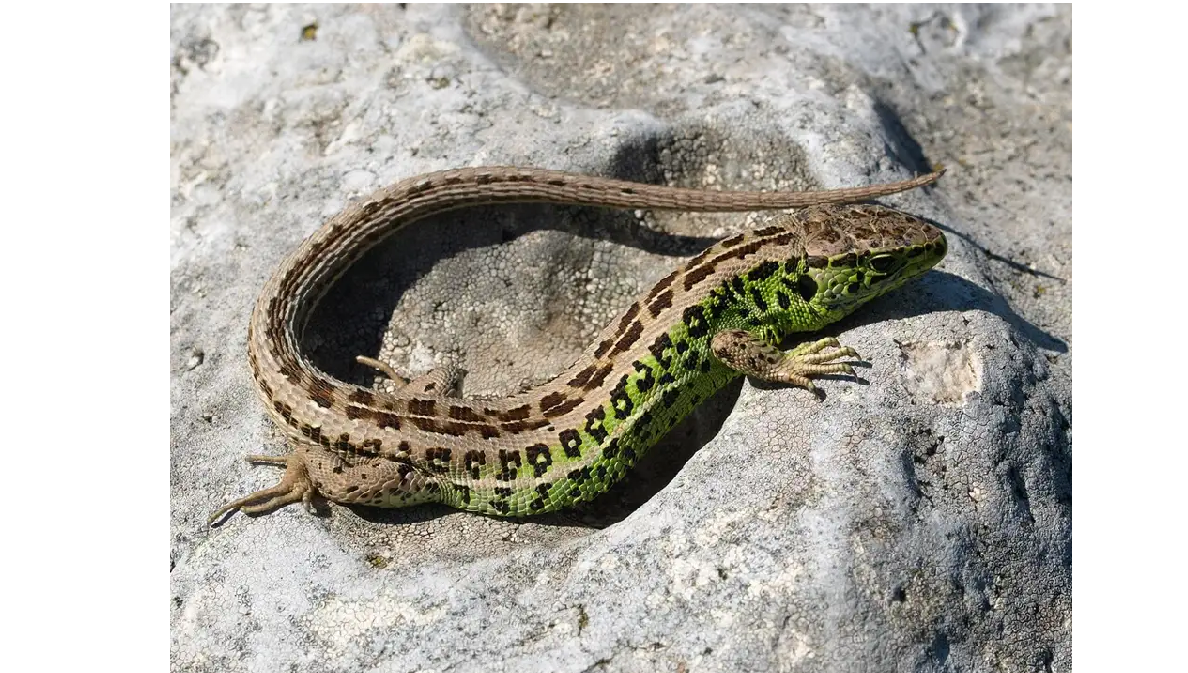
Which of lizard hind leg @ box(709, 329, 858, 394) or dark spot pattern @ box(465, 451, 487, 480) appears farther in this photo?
dark spot pattern @ box(465, 451, 487, 480)

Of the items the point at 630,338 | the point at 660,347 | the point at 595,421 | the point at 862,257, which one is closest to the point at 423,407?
the point at 595,421

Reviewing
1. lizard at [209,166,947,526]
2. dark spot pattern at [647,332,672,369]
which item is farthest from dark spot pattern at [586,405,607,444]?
dark spot pattern at [647,332,672,369]

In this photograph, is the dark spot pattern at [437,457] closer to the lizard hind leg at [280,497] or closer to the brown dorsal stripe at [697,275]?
the lizard hind leg at [280,497]

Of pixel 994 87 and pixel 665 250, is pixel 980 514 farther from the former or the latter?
pixel 994 87

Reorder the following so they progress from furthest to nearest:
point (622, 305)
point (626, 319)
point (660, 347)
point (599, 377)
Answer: point (622, 305) < point (626, 319) < point (599, 377) < point (660, 347)

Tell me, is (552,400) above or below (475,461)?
above

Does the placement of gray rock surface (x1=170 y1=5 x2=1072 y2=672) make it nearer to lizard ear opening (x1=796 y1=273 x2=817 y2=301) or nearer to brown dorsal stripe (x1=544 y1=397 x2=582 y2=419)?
lizard ear opening (x1=796 y1=273 x2=817 y2=301)

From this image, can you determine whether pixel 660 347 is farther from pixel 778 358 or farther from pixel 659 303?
pixel 778 358
